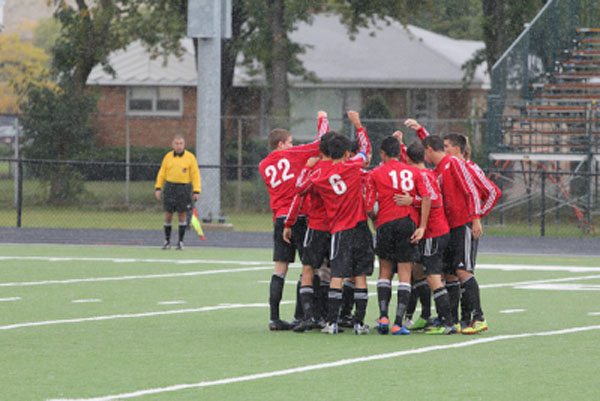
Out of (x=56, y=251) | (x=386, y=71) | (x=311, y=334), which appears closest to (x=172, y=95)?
(x=386, y=71)

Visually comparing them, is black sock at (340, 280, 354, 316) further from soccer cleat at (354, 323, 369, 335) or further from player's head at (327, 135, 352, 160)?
player's head at (327, 135, 352, 160)

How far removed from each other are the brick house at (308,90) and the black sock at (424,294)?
2915cm

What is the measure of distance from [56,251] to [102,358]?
1173cm

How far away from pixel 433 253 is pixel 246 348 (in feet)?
6.67

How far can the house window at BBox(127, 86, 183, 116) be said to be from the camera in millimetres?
42875

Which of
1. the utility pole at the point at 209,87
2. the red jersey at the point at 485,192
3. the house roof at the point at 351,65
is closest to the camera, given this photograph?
the red jersey at the point at 485,192

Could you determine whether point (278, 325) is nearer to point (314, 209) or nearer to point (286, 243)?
point (286, 243)

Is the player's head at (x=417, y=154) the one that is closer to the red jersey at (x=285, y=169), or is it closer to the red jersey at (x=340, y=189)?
the red jersey at (x=340, y=189)

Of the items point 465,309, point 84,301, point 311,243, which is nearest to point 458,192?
point 465,309

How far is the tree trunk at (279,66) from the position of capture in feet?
103

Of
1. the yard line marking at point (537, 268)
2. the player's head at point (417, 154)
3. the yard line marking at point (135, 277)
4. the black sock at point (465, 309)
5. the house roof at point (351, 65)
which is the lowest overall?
the yard line marking at point (537, 268)

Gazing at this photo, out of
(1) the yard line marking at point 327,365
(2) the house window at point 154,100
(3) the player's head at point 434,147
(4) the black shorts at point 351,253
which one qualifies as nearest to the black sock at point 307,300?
(4) the black shorts at point 351,253

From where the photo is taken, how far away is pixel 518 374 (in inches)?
317

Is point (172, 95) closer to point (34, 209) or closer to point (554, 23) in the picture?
point (34, 209)
